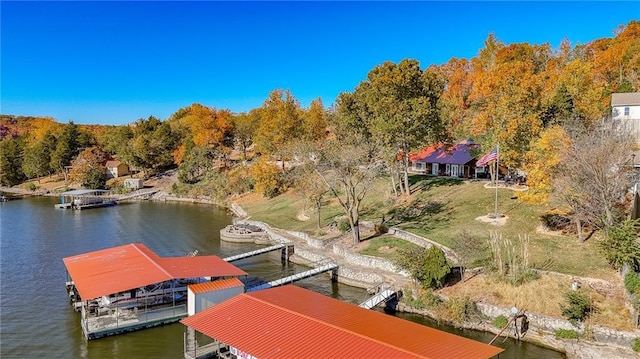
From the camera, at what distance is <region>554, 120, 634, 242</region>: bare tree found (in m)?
30.8

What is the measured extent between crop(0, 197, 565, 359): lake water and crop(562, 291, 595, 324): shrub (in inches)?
93.4

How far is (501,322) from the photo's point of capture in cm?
2714

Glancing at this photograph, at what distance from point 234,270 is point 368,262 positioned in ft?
36.2

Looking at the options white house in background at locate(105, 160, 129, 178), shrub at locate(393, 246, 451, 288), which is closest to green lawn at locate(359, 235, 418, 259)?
shrub at locate(393, 246, 451, 288)

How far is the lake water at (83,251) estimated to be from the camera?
2625 cm

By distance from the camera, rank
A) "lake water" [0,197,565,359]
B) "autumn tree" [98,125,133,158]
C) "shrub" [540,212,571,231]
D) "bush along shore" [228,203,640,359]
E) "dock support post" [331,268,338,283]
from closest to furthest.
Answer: "bush along shore" [228,203,640,359] → "lake water" [0,197,565,359] → "shrub" [540,212,571,231] → "dock support post" [331,268,338,283] → "autumn tree" [98,125,133,158]

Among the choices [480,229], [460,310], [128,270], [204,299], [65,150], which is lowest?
[460,310]

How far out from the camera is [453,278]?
3247 cm

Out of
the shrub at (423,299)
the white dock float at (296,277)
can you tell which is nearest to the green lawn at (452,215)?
the shrub at (423,299)

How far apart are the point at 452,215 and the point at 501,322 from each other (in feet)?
61.5

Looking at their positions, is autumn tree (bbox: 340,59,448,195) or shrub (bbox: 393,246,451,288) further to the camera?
autumn tree (bbox: 340,59,448,195)

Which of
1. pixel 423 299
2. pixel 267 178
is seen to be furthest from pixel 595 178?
pixel 267 178

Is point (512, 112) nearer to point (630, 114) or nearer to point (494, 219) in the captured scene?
point (494, 219)

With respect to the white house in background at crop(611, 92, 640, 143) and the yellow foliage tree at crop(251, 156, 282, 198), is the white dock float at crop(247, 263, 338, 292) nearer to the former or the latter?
the yellow foliage tree at crop(251, 156, 282, 198)
